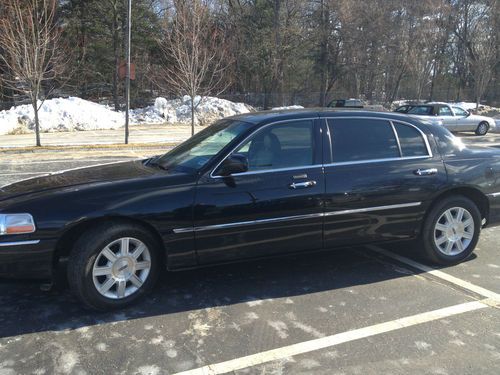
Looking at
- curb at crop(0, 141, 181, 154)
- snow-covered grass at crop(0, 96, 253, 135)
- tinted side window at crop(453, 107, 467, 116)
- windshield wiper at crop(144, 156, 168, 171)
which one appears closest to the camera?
windshield wiper at crop(144, 156, 168, 171)

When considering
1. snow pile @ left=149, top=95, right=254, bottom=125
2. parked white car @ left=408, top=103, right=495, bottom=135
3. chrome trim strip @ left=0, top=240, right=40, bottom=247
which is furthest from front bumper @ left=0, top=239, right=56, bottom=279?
snow pile @ left=149, top=95, right=254, bottom=125

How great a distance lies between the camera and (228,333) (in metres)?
3.64

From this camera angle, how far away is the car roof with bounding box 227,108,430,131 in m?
4.58

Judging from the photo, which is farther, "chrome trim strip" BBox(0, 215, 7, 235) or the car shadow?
the car shadow

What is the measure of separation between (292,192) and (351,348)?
1441mm

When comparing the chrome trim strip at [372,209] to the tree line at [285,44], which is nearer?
Answer: the chrome trim strip at [372,209]

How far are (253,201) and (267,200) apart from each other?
5.0 inches

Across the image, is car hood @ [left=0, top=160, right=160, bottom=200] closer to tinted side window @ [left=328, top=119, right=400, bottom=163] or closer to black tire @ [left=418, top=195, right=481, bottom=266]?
tinted side window @ [left=328, top=119, right=400, bottom=163]

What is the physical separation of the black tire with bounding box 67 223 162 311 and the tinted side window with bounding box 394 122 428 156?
2.61m

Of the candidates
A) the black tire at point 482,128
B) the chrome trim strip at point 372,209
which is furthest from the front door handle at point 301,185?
the black tire at point 482,128

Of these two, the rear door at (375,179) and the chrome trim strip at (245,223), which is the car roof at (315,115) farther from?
the chrome trim strip at (245,223)

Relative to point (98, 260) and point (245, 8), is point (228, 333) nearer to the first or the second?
point (98, 260)

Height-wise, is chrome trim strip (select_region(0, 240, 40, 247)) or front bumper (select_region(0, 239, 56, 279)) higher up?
chrome trim strip (select_region(0, 240, 40, 247))

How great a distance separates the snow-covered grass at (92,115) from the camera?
26.5 meters
